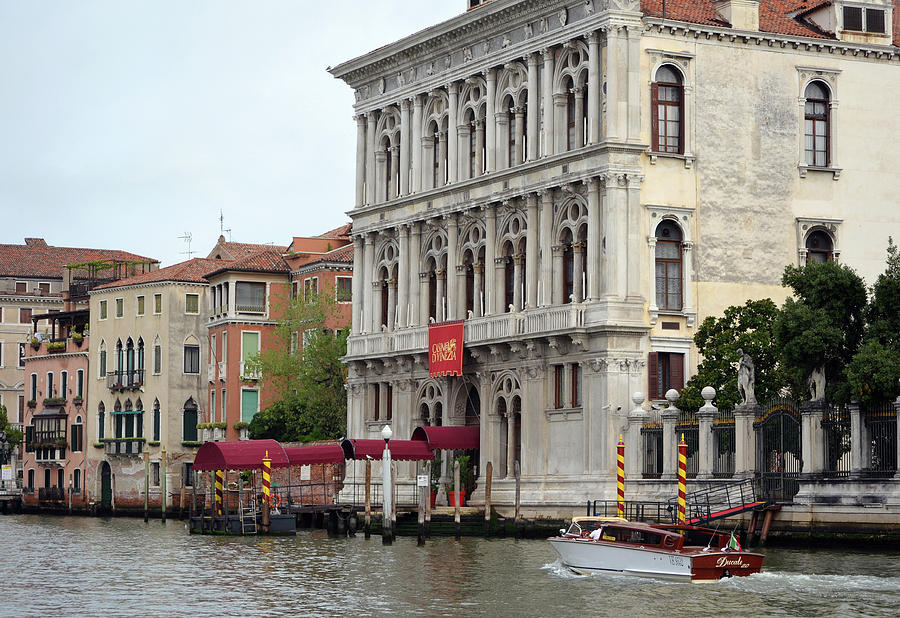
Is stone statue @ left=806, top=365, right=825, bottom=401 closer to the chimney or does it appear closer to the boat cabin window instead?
the boat cabin window

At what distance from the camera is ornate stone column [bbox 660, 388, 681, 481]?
50166 mm

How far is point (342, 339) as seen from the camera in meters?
76.6

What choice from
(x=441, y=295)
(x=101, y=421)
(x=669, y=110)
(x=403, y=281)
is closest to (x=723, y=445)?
(x=669, y=110)

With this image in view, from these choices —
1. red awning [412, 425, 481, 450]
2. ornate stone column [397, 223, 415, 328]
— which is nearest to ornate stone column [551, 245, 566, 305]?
red awning [412, 425, 481, 450]

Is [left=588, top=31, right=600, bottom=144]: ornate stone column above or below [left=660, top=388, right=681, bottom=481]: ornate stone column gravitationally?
above

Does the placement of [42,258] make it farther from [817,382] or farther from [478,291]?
[817,382]

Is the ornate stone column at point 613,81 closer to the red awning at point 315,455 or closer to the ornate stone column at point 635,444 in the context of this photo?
the ornate stone column at point 635,444

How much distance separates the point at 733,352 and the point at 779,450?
18.6ft

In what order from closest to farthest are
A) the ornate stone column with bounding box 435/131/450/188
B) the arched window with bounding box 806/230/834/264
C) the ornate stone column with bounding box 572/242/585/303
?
the ornate stone column with bounding box 572/242/585/303, the arched window with bounding box 806/230/834/264, the ornate stone column with bounding box 435/131/450/188

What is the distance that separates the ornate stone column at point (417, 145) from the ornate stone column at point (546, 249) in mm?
8116

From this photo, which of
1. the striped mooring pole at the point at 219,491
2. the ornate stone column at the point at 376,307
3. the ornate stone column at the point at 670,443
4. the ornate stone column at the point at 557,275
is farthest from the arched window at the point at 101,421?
the ornate stone column at the point at 670,443

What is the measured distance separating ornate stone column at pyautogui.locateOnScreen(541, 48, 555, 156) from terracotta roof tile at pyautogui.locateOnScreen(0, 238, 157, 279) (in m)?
61.2

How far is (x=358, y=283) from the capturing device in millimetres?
67062

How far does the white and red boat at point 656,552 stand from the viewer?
125 ft
